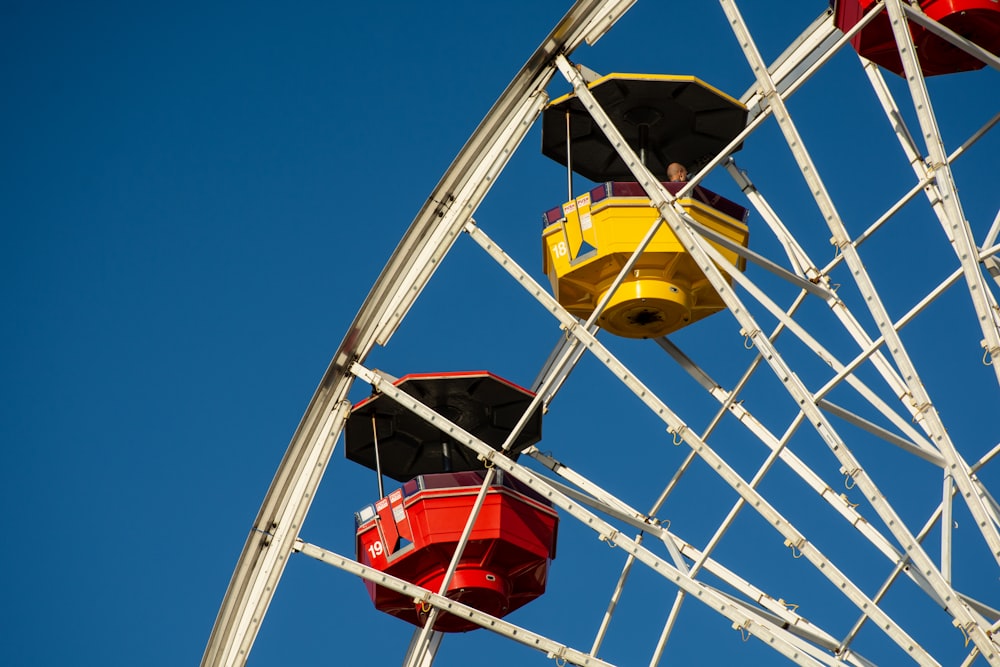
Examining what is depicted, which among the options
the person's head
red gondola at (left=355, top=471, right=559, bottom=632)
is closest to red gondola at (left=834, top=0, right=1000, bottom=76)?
the person's head

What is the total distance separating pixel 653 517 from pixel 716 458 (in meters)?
3.42

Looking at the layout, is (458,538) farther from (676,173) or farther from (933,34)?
(933,34)

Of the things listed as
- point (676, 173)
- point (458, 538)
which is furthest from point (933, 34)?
point (458, 538)

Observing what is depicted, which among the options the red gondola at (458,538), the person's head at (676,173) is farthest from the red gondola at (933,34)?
the red gondola at (458,538)

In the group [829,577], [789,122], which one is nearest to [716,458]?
[829,577]

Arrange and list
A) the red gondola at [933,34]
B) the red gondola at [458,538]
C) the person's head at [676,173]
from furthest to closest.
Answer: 1. the person's head at [676,173]
2. the red gondola at [458,538]
3. the red gondola at [933,34]

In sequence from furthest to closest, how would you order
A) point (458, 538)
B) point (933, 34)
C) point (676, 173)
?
point (676, 173) < point (458, 538) < point (933, 34)

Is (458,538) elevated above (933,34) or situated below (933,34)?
below

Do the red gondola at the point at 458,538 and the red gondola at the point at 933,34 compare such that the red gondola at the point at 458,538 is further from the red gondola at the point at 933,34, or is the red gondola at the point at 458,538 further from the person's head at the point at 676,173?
the red gondola at the point at 933,34

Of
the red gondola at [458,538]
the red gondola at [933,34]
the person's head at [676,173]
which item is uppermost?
the red gondola at [933,34]

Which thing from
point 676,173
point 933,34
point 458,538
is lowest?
point 458,538

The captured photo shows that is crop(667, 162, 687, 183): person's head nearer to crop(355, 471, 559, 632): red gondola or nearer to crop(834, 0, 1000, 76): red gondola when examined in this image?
crop(834, 0, 1000, 76): red gondola

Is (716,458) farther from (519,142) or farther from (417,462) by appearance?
(417,462)

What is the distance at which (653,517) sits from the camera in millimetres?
19906
